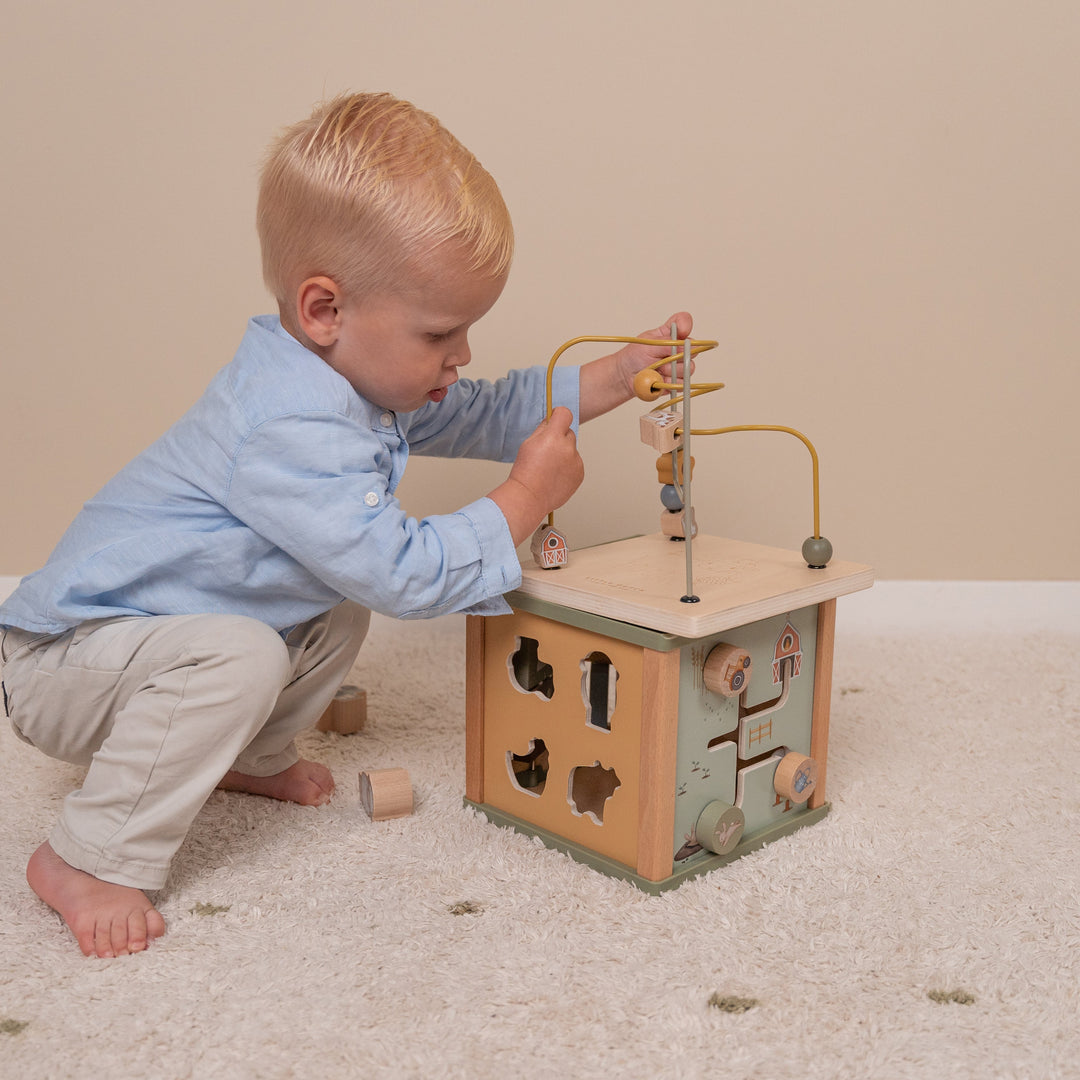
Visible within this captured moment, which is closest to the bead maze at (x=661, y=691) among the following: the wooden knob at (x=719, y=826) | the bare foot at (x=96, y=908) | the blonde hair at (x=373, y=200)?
the wooden knob at (x=719, y=826)

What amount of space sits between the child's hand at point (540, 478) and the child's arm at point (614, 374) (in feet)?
0.45

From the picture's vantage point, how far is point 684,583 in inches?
35.3

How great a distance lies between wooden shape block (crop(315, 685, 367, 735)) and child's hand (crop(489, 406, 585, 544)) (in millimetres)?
348

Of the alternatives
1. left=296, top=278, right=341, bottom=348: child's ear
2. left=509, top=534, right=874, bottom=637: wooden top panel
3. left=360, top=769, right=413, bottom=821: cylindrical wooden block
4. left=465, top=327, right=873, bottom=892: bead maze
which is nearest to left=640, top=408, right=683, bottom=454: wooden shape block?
left=465, top=327, right=873, bottom=892: bead maze

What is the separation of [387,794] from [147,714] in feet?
0.78

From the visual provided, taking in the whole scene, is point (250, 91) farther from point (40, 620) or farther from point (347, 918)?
point (347, 918)

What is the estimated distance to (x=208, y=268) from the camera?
1.39 meters

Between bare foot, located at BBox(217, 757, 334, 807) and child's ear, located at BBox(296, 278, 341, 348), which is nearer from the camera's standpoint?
child's ear, located at BBox(296, 278, 341, 348)

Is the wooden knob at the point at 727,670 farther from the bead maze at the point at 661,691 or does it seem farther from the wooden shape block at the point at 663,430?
the wooden shape block at the point at 663,430

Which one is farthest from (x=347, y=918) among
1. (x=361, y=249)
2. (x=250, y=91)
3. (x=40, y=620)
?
(x=250, y=91)

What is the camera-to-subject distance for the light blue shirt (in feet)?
2.71

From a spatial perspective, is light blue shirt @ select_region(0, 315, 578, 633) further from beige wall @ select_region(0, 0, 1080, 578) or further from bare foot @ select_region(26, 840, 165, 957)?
beige wall @ select_region(0, 0, 1080, 578)

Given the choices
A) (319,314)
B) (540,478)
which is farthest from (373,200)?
(540,478)

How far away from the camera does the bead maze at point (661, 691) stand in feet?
2.78
